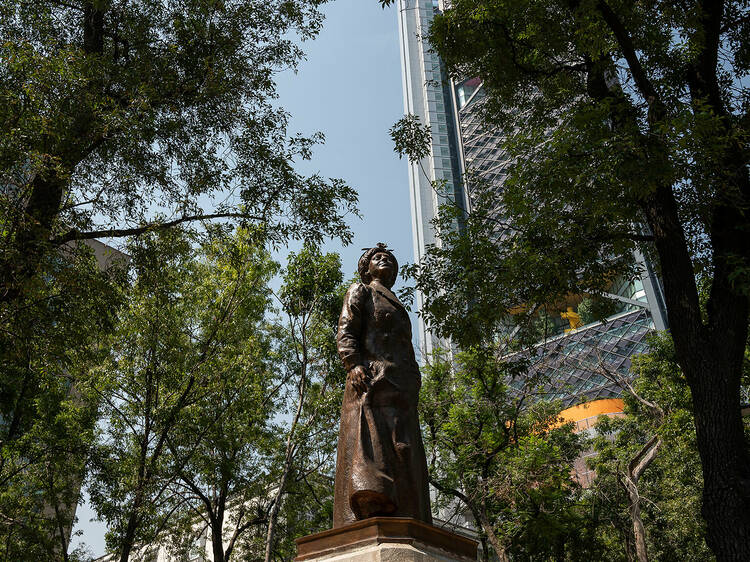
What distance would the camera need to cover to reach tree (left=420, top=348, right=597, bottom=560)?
14.7 meters

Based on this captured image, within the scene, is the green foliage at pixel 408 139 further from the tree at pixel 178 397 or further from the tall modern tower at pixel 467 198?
the tall modern tower at pixel 467 198

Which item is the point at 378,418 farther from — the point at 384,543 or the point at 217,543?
the point at 217,543

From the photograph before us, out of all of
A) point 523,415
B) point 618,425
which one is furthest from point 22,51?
point 618,425

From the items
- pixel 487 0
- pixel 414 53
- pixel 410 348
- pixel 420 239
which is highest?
pixel 414 53

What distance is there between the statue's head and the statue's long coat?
0.23m

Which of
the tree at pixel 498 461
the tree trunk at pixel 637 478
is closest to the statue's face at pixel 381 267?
the tree at pixel 498 461

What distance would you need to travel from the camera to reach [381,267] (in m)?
6.45

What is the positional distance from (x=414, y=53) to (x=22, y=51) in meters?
63.1

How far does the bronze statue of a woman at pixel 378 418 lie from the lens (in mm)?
5016

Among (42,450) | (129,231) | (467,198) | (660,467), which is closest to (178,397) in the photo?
(42,450)

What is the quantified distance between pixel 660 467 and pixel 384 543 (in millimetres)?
19358

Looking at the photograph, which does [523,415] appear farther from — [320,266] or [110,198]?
[110,198]

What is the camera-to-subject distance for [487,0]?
991 cm

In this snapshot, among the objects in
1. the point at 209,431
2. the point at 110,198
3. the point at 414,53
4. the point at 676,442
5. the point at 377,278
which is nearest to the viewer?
the point at 377,278
